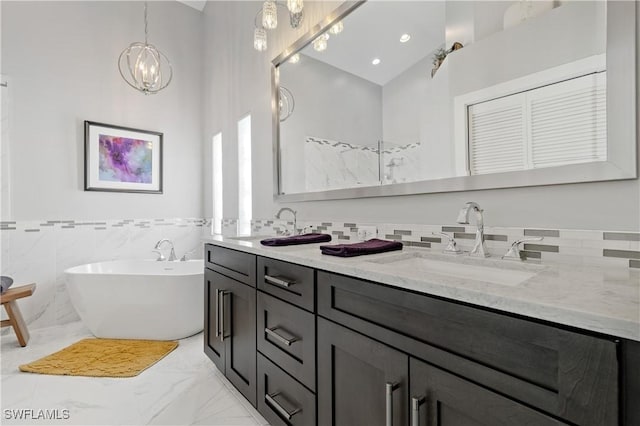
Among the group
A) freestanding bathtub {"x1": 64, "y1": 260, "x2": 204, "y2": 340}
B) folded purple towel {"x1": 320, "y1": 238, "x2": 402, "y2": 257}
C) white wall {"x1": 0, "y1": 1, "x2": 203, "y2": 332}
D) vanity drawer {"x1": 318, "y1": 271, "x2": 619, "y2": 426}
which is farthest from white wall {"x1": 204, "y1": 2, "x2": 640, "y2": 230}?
freestanding bathtub {"x1": 64, "y1": 260, "x2": 204, "y2": 340}

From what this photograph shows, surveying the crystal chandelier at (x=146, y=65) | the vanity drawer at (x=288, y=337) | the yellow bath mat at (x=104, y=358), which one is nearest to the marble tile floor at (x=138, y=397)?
the yellow bath mat at (x=104, y=358)

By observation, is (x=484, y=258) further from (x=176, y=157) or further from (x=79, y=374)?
(x=176, y=157)

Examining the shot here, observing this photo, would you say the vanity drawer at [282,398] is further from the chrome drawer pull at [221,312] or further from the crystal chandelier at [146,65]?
the crystal chandelier at [146,65]

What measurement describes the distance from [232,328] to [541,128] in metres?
1.70

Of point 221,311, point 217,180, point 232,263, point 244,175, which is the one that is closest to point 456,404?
point 232,263

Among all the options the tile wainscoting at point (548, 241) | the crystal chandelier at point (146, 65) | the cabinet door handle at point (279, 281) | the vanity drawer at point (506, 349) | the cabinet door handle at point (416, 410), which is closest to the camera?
the vanity drawer at point (506, 349)

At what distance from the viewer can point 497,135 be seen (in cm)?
119

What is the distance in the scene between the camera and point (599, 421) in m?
0.50

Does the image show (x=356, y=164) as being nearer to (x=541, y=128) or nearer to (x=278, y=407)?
(x=541, y=128)

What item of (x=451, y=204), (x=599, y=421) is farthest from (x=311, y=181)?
(x=599, y=421)

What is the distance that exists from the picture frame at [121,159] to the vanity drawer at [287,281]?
2600mm

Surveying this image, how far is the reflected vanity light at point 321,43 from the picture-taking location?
201cm

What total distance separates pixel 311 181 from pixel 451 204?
1031mm

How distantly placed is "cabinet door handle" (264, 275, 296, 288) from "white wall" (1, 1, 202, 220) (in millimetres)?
2686
